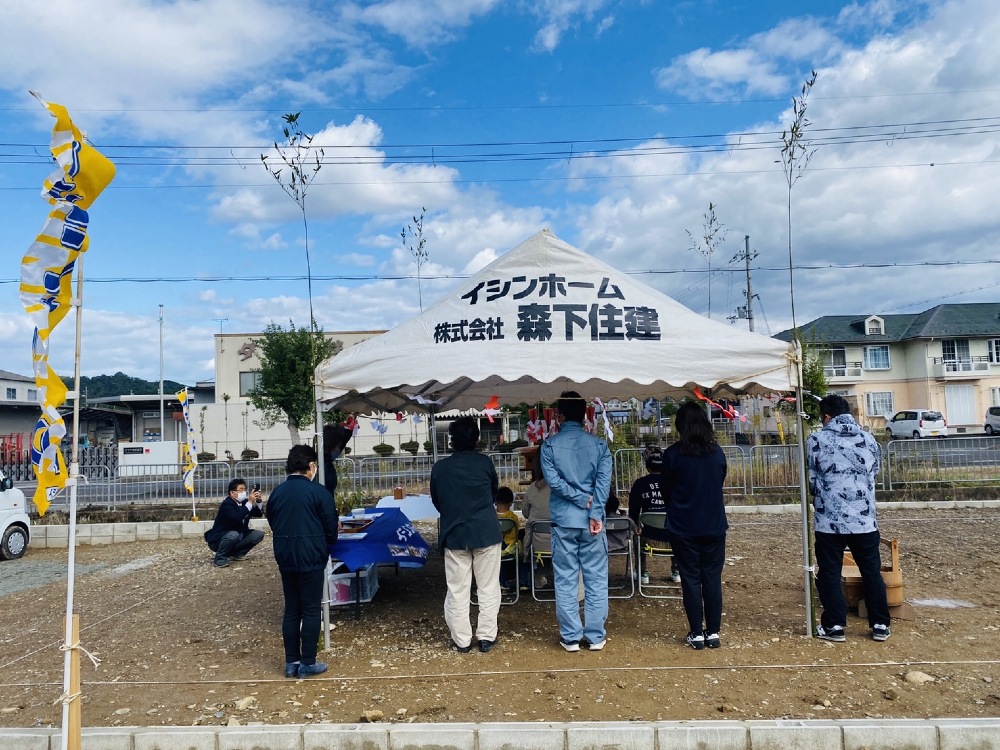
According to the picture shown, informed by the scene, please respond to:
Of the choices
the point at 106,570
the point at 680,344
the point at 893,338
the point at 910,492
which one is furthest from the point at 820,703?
the point at 893,338

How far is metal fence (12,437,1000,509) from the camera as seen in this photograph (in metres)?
13.1

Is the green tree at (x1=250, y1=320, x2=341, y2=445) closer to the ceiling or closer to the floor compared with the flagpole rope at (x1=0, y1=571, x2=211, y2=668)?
closer to the ceiling

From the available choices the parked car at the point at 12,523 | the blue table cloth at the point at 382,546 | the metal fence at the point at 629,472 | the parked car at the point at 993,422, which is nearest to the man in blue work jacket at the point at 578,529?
the blue table cloth at the point at 382,546

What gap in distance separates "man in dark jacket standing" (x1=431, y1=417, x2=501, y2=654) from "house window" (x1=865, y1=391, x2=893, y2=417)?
150 ft

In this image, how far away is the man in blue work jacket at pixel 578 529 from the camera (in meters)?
5.08

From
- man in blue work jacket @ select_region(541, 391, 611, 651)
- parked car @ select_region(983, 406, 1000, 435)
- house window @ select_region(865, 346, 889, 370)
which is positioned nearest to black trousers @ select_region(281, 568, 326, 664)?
man in blue work jacket @ select_region(541, 391, 611, 651)

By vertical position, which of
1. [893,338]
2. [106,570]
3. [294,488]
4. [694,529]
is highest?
[893,338]

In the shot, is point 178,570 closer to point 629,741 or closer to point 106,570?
point 106,570

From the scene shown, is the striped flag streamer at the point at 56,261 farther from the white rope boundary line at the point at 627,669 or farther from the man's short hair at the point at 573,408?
the man's short hair at the point at 573,408

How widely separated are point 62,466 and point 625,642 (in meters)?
3.97

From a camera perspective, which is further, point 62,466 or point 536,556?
point 536,556

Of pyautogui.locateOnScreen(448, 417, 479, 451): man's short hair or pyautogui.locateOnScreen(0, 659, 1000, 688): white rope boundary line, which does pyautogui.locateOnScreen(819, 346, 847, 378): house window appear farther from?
pyautogui.locateOnScreen(448, 417, 479, 451): man's short hair

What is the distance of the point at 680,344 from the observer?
5211 mm

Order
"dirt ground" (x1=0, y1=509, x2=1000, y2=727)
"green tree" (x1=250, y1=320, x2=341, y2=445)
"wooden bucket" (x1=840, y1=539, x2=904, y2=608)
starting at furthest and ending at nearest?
"green tree" (x1=250, y1=320, x2=341, y2=445), "wooden bucket" (x1=840, y1=539, x2=904, y2=608), "dirt ground" (x1=0, y1=509, x2=1000, y2=727)
